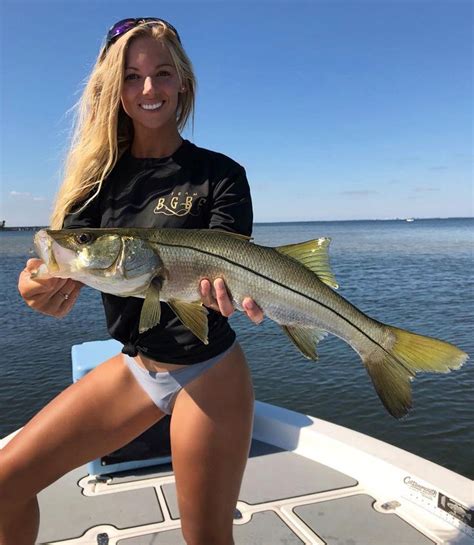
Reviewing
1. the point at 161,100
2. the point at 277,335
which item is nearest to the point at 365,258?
the point at 277,335

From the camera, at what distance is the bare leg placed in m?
2.79

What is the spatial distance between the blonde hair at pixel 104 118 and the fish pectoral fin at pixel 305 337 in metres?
1.42

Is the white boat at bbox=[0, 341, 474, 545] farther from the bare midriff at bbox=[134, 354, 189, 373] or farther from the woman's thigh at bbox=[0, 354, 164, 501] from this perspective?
the bare midriff at bbox=[134, 354, 189, 373]

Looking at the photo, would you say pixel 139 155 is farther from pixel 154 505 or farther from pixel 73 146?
pixel 154 505

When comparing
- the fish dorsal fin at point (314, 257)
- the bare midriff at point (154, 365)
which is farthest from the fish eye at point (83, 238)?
the fish dorsal fin at point (314, 257)

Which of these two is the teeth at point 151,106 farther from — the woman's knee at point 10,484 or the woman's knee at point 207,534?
the woman's knee at point 207,534

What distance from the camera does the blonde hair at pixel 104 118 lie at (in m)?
2.96

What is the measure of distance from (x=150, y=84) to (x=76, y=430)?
2.00 metres

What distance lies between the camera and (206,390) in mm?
2723

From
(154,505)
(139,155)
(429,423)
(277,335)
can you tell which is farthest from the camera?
(277,335)

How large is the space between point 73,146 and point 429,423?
10.3 meters

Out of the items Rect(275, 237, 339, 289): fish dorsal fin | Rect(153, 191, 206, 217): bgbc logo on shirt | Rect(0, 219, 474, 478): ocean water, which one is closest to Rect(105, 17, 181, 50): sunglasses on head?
Rect(153, 191, 206, 217): bgbc logo on shirt

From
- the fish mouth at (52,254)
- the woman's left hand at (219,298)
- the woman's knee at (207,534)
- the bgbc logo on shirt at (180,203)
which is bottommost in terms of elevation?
the woman's knee at (207,534)

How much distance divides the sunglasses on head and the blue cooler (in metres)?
3.01
